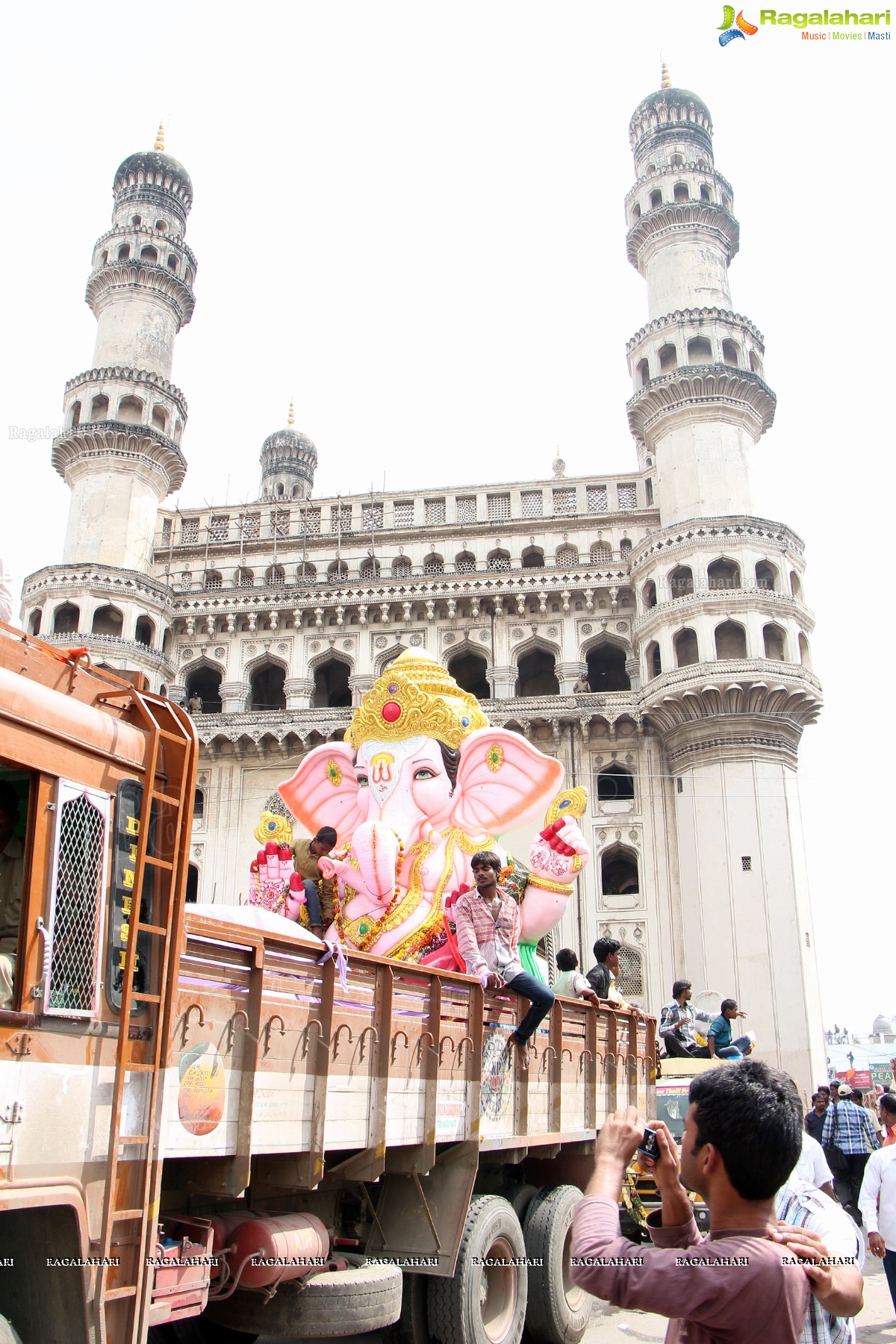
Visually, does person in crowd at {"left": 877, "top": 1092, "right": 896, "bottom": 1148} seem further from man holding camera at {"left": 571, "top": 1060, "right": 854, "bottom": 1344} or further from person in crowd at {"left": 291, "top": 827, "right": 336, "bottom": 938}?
man holding camera at {"left": 571, "top": 1060, "right": 854, "bottom": 1344}

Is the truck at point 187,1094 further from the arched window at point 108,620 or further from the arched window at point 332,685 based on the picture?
the arched window at point 332,685

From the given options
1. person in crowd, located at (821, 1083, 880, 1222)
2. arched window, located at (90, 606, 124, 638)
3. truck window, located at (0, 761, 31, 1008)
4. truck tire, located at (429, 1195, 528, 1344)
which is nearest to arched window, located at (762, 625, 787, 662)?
person in crowd, located at (821, 1083, 880, 1222)

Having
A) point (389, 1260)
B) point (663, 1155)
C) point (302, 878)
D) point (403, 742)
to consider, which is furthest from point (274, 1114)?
point (403, 742)

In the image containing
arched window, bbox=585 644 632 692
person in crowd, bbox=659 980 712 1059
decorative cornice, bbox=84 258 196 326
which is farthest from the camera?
decorative cornice, bbox=84 258 196 326

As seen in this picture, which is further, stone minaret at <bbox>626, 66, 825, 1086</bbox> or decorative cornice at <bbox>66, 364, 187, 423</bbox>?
decorative cornice at <bbox>66, 364, 187, 423</bbox>

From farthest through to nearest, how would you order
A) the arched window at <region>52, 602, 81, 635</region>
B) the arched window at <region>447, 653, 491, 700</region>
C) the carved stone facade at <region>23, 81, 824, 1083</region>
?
the arched window at <region>447, 653, 491, 700</region>, the arched window at <region>52, 602, 81, 635</region>, the carved stone facade at <region>23, 81, 824, 1083</region>

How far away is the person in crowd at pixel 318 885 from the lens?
10.4 meters

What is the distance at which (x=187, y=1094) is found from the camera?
443 cm

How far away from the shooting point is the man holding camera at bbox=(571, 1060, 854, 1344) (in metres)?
2.55

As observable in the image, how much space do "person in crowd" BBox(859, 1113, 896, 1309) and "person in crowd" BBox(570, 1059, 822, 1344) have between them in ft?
16.6

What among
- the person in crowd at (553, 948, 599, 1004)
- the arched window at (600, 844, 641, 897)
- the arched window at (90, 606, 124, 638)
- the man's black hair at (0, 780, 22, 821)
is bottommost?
the person in crowd at (553, 948, 599, 1004)

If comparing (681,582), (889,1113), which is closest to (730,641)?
(681,582)

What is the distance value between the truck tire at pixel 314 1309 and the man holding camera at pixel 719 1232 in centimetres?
289

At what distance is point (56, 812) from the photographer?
400cm
